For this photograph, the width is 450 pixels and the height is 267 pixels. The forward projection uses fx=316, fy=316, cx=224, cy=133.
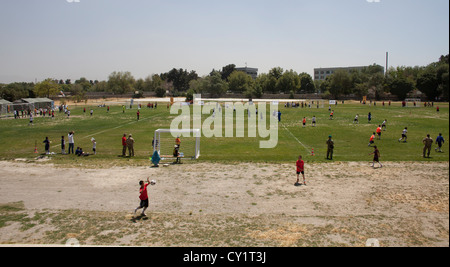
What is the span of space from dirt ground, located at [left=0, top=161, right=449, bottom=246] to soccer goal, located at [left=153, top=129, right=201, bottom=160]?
320 cm

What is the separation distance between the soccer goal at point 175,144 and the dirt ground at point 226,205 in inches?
126

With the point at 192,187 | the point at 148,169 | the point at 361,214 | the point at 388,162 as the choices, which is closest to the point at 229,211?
the point at 192,187

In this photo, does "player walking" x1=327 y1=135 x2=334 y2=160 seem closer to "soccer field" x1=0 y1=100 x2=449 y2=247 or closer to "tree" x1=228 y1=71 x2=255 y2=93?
"soccer field" x1=0 y1=100 x2=449 y2=247

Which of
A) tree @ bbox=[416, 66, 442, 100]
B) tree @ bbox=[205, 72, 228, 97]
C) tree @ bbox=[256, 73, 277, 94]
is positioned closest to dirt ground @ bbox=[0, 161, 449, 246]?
tree @ bbox=[416, 66, 442, 100]

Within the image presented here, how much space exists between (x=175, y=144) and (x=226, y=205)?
13512mm

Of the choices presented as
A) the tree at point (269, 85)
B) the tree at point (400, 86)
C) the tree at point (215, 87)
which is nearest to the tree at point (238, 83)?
the tree at point (215, 87)

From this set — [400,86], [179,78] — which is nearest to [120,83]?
[179,78]

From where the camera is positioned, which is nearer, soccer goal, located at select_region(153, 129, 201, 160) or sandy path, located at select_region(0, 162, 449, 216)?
sandy path, located at select_region(0, 162, 449, 216)

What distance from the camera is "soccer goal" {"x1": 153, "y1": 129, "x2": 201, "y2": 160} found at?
23.2 meters

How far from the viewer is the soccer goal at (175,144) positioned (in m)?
23.2

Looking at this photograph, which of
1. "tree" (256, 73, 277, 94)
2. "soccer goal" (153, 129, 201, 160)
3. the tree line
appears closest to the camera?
"soccer goal" (153, 129, 201, 160)
